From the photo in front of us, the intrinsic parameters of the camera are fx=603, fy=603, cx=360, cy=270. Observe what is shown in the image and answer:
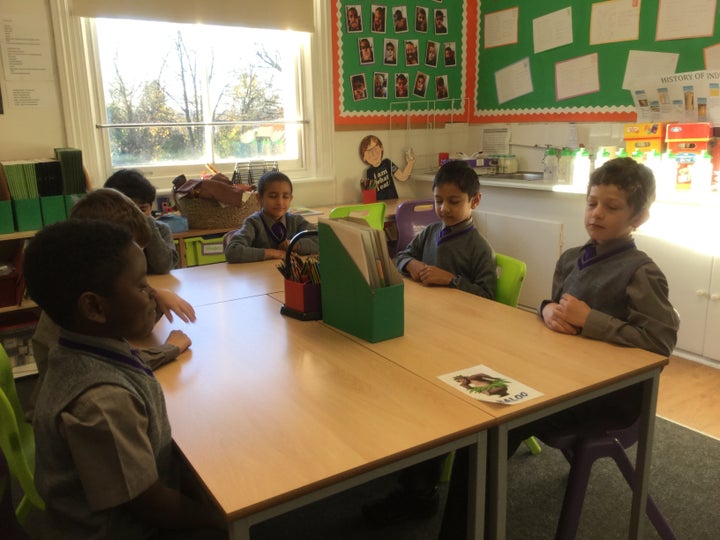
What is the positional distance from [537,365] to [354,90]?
3254 mm

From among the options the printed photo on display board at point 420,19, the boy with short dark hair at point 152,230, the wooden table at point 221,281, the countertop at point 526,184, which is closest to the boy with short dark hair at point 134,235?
the wooden table at point 221,281

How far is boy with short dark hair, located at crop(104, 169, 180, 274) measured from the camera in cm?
230

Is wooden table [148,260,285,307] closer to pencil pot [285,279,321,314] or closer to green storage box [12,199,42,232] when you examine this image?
pencil pot [285,279,321,314]

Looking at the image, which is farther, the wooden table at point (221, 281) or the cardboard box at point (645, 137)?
the cardboard box at point (645, 137)

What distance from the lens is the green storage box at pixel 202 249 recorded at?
3281 millimetres

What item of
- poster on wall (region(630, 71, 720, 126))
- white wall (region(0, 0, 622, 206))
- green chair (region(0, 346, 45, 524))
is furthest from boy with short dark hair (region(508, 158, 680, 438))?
white wall (region(0, 0, 622, 206))

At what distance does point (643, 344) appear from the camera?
4.80 feet

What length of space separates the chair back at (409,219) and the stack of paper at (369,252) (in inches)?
73.7

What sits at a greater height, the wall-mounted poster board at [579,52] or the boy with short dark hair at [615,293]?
the wall-mounted poster board at [579,52]

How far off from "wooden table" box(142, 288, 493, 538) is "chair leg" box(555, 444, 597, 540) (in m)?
0.38

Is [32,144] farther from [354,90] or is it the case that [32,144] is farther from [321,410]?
[321,410]

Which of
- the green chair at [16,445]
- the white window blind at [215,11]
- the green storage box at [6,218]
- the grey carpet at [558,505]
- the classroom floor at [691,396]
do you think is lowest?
the grey carpet at [558,505]

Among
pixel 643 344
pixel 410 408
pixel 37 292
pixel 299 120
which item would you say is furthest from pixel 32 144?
pixel 643 344

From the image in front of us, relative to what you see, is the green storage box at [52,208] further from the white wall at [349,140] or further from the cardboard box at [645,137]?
the cardboard box at [645,137]
